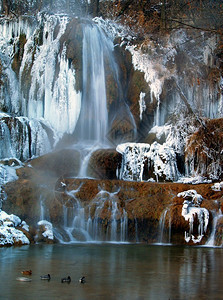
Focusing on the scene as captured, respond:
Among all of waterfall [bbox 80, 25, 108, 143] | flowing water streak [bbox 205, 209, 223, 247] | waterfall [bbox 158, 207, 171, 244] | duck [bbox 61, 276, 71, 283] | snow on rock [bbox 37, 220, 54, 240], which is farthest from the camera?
waterfall [bbox 80, 25, 108, 143]

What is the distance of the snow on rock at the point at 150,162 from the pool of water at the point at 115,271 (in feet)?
15.9

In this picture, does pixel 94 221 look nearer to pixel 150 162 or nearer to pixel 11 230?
pixel 11 230

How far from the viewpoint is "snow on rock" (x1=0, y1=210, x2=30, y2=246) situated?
41.9 ft

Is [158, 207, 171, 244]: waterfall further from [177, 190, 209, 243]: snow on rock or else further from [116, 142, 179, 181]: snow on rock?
[116, 142, 179, 181]: snow on rock

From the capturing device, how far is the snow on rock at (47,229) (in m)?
13.5

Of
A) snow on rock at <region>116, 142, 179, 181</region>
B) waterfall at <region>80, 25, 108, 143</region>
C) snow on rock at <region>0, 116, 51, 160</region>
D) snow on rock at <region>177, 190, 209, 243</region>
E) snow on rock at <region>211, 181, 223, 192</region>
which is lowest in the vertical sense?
snow on rock at <region>177, 190, 209, 243</region>

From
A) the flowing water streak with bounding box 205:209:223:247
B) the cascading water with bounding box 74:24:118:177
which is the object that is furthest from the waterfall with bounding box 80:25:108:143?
the flowing water streak with bounding box 205:209:223:247

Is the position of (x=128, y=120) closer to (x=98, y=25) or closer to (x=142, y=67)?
(x=142, y=67)

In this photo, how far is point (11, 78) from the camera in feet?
75.6

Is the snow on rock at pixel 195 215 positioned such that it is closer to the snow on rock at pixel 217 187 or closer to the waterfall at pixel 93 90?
the snow on rock at pixel 217 187

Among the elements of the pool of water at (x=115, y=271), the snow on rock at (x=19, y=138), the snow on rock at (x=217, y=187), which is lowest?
the pool of water at (x=115, y=271)

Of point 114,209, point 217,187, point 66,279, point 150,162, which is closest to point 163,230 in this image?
point 114,209

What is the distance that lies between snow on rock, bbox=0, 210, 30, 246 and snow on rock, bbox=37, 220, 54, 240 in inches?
16.6

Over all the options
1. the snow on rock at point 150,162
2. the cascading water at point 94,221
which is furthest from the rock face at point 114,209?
the snow on rock at point 150,162
